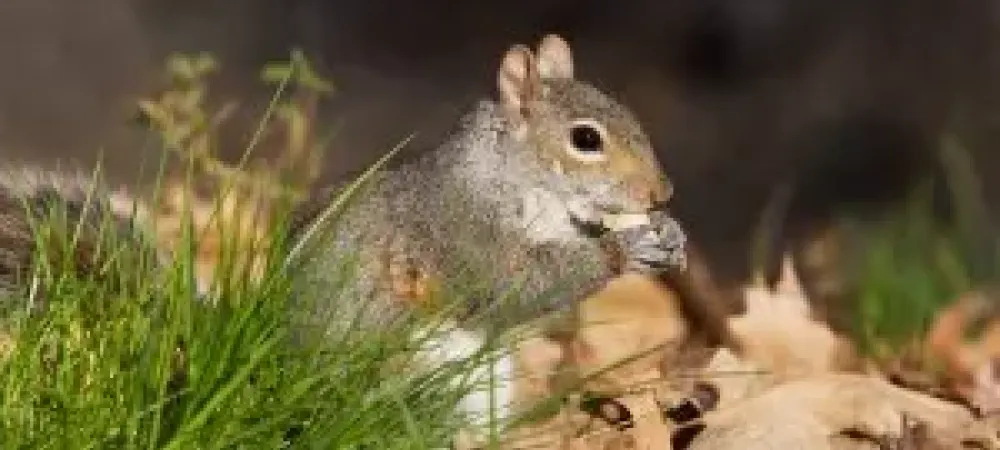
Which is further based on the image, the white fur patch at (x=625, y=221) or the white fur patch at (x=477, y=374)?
the white fur patch at (x=625, y=221)

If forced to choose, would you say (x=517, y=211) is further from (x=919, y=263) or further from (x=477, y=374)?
(x=919, y=263)

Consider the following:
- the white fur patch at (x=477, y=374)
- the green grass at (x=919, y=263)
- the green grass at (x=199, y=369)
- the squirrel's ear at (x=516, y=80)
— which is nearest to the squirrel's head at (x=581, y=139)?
the squirrel's ear at (x=516, y=80)

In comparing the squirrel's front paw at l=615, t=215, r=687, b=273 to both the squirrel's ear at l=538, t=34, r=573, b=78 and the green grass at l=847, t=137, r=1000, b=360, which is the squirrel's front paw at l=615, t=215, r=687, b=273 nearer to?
the squirrel's ear at l=538, t=34, r=573, b=78

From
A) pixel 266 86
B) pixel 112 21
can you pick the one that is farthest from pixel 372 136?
pixel 112 21

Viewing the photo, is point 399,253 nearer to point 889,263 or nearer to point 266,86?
point 889,263

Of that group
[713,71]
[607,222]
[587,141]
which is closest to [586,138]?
[587,141]

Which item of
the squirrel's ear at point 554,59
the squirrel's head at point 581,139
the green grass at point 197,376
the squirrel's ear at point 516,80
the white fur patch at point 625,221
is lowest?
the green grass at point 197,376

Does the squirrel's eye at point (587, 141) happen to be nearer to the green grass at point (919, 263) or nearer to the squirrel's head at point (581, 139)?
the squirrel's head at point (581, 139)

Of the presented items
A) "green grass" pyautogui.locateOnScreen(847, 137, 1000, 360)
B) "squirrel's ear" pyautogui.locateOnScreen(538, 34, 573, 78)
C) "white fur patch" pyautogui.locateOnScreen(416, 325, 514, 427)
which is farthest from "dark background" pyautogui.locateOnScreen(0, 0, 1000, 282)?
"white fur patch" pyautogui.locateOnScreen(416, 325, 514, 427)
